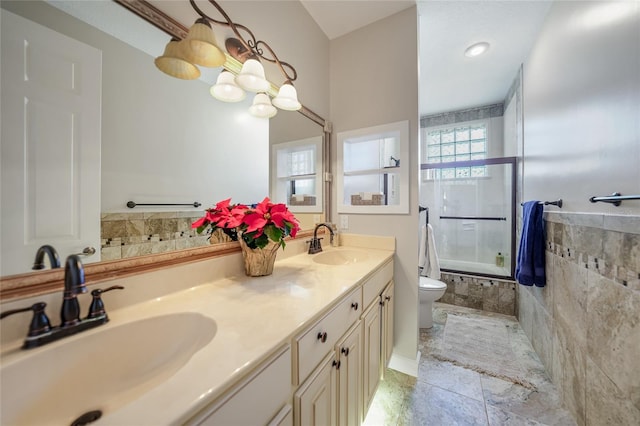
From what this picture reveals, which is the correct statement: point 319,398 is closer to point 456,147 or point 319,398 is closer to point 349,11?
point 349,11

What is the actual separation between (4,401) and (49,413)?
0.27 ft

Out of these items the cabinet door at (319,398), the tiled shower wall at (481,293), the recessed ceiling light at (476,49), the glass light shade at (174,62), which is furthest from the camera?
the tiled shower wall at (481,293)

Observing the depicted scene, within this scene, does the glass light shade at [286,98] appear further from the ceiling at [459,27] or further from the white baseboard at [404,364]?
the white baseboard at [404,364]

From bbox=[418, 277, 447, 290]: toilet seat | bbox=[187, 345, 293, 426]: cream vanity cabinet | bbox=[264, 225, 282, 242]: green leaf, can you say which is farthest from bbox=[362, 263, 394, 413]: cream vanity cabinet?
bbox=[418, 277, 447, 290]: toilet seat

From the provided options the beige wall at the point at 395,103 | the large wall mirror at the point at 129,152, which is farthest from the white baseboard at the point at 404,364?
the large wall mirror at the point at 129,152

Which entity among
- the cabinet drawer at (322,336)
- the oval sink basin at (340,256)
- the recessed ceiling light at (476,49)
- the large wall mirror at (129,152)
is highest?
the recessed ceiling light at (476,49)

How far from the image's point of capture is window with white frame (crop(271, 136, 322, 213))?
4.87ft

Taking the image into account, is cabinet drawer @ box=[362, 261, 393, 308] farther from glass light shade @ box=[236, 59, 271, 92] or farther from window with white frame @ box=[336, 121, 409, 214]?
glass light shade @ box=[236, 59, 271, 92]

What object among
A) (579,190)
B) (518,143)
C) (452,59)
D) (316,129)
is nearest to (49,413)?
(316,129)

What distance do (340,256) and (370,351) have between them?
0.63 m

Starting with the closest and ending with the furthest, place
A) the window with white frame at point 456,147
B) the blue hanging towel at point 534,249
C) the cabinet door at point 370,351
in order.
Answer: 1. the cabinet door at point 370,351
2. the blue hanging towel at point 534,249
3. the window with white frame at point 456,147

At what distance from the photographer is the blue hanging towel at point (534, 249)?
171 cm

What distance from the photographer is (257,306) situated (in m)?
0.74

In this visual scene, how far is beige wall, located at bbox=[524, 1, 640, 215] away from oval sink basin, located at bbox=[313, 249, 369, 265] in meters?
1.23
